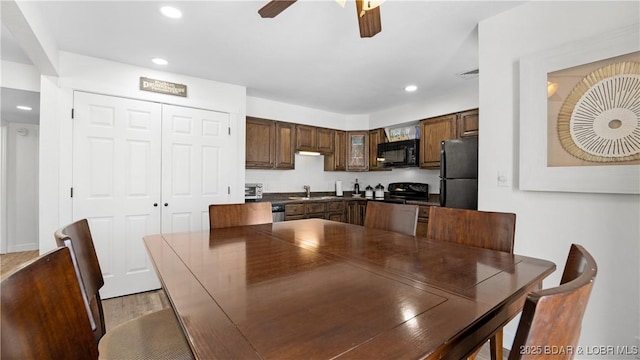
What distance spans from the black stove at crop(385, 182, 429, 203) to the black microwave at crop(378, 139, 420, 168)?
412 millimetres

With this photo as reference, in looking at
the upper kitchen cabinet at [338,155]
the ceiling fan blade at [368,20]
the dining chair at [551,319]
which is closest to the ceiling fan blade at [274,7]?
the ceiling fan blade at [368,20]

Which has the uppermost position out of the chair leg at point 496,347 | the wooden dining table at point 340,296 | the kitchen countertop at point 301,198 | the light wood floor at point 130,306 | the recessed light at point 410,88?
the recessed light at point 410,88

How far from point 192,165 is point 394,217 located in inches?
96.4

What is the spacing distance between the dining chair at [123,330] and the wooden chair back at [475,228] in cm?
→ 142

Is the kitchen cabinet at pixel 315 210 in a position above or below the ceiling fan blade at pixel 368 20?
below

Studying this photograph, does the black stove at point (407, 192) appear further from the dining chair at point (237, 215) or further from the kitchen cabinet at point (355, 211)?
the dining chair at point (237, 215)

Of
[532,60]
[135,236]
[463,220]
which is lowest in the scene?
[135,236]

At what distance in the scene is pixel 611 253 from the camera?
1.55 metres

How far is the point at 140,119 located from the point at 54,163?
836 mm

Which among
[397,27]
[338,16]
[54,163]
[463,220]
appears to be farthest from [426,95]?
[54,163]

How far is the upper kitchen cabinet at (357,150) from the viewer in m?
5.04

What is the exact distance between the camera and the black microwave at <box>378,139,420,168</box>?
4172mm

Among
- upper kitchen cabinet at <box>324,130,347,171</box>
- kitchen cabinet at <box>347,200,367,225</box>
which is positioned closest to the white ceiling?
upper kitchen cabinet at <box>324,130,347,171</box>

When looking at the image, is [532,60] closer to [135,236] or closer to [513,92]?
[513,92]
